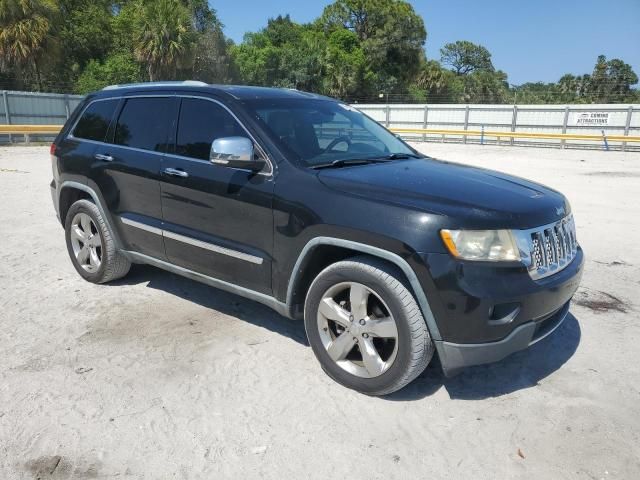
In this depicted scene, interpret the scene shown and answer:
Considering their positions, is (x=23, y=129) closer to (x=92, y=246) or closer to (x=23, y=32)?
(x=23, y=32)

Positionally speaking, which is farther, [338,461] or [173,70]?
[173,70]

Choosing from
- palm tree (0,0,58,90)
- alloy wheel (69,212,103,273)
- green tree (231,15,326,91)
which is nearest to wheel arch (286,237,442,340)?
alloy wheel (69,212,103,273)

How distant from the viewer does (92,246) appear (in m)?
4.90

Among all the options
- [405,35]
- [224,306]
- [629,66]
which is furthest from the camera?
[629,66]

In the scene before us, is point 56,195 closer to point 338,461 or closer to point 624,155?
point 338,461

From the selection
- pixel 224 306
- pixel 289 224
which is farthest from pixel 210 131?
pixel 224 306

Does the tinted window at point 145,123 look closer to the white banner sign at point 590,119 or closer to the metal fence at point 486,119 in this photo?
the metal fence at point 486,119

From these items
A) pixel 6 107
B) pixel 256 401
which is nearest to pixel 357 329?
pixel 256 401

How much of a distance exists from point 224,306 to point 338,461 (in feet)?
7.13

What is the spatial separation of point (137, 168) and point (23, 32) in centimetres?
2944

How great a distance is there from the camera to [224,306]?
453 centimetres

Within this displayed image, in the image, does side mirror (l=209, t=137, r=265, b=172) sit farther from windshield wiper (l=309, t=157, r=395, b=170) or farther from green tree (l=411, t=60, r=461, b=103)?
green tree (l=411, t=60, r=461, b=103)

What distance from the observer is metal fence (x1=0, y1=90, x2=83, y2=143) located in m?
22.9

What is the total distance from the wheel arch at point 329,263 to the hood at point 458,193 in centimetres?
30
